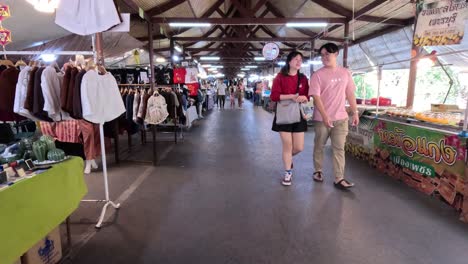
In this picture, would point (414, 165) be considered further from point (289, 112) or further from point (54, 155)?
point (54, 155)

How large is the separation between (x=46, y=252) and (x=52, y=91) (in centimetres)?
152

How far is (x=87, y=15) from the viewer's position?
2574mm

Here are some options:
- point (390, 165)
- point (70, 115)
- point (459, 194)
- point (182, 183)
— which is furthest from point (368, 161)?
point (70, 115)

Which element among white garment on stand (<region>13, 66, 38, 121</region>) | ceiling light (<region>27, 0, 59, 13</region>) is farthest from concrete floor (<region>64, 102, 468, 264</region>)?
ceiling light (<region>27, 0, 59, 13</region>)

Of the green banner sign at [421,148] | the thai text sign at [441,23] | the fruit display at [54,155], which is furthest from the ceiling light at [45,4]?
the green banner sign at [421,148]

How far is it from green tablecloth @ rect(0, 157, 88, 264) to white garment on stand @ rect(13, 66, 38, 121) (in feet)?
3.16

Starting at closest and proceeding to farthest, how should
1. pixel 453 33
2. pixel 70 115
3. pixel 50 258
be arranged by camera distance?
pixel 50 258, pixel 70 115, pixel 453 33

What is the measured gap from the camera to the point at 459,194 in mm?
2791

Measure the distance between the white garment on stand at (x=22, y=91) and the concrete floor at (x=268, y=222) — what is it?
4.41 ft

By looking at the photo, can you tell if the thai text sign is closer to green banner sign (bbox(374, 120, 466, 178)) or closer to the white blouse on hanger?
green banner sign (bbox(374, 120, 466, 178))

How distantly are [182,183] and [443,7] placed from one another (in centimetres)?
375

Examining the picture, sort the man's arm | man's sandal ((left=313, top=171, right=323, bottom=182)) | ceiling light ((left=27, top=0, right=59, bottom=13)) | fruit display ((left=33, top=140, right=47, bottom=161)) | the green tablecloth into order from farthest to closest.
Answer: man's sandal ((left=313, top=171, right=323, bottom=182))
the man's arm
ceiling light ((left=27, top=0, right=59, bottom=13))
fruit display ((left=33, top=140, right=47, bottom=161))
the green tablecloth

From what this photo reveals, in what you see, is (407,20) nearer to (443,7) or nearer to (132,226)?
(443,7)

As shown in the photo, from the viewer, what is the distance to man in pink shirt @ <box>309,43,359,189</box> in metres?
3.32
